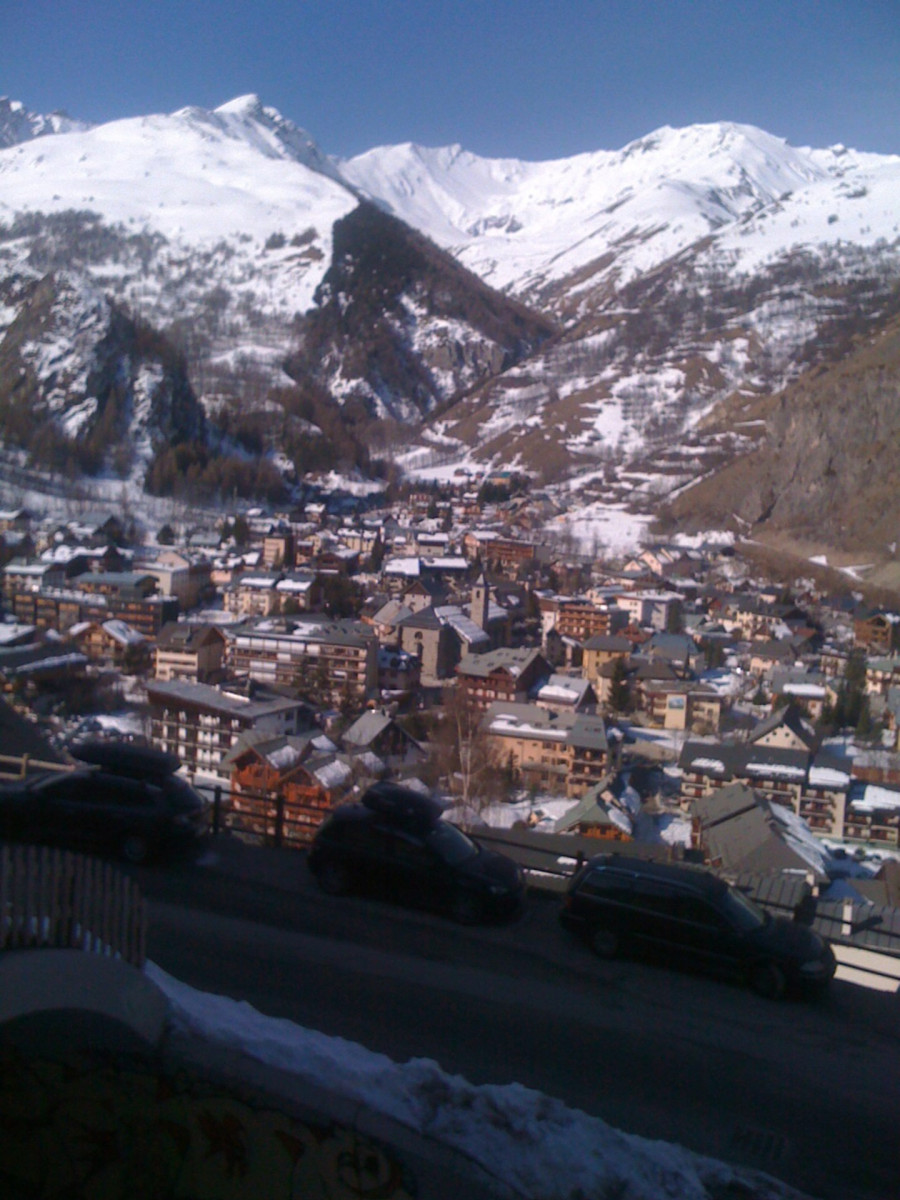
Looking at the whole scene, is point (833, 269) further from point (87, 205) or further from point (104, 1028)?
point (104, 1028)

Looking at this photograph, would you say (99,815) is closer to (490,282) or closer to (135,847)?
(135,847)

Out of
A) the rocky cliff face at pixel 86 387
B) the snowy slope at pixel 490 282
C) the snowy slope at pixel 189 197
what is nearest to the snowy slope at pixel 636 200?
the snowy slope at pixel 490 282

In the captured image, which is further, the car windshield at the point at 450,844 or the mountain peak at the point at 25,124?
the mountain peak at the point at 25,124

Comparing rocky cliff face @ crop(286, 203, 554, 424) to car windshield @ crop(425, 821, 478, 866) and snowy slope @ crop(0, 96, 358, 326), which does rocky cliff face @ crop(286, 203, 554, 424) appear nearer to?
snowy slope @ crop(0, 96, 358, 326)

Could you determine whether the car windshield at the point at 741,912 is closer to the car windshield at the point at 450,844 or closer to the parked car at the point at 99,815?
the car windshield at the point at 450,844

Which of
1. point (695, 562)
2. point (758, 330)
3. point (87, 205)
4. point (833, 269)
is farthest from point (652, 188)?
point (695, 562)

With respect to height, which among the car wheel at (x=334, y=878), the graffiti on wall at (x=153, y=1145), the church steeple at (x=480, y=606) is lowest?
the church steeple at (x=480, y=606)
